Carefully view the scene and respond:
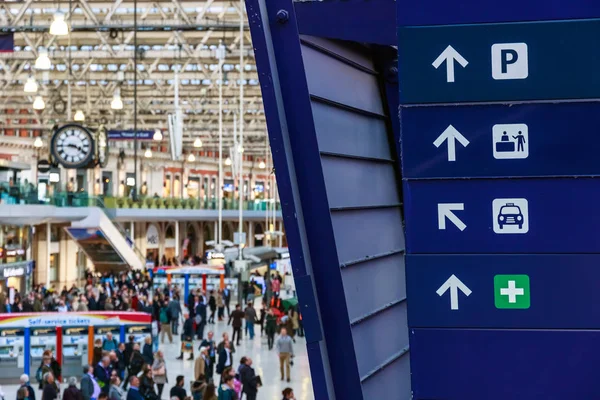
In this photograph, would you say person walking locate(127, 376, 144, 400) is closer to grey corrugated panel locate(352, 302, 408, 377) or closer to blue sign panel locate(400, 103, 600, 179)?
grey corrugated panel locate(352, 302, 408, 377)

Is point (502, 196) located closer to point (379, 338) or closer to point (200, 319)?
point (379, 338)

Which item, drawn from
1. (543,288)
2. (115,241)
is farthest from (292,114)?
(115,241)

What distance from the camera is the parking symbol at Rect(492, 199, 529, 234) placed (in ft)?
11.9

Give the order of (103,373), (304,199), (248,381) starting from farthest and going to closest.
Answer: (103,373), (248,381), (304,199)

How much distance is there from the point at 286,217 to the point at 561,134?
1434mm

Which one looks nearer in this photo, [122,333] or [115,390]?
[115,390]

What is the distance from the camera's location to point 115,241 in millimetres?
44969

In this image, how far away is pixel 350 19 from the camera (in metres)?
5.23

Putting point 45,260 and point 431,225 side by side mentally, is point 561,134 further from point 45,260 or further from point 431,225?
point 45,260

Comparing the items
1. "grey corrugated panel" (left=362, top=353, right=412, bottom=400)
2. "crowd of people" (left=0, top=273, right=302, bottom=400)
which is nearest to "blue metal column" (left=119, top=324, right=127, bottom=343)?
"crowd of people" (left=0, top=273, right=302, bottom=400)

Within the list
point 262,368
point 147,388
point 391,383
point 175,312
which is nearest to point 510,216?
point 391,383

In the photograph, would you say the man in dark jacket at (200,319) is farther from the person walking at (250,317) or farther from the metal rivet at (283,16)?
the metal rivet at (283,16)

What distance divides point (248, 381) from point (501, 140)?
13889 mm

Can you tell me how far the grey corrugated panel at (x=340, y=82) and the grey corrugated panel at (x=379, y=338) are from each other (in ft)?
3.62
